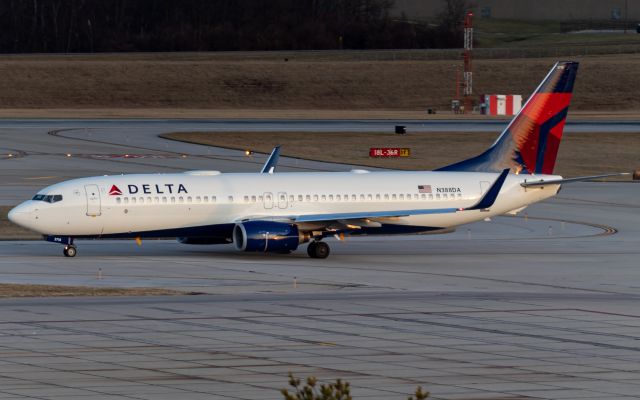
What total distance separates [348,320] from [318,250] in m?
15.7

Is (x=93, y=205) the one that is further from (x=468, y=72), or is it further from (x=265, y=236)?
(x=468, y=72)

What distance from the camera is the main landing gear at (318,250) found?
50500 mm

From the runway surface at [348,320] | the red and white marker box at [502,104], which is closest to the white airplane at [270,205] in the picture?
the runway surface at [348,320]

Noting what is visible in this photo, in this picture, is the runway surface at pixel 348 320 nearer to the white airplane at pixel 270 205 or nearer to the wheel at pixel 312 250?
the wheel at pixel 312 250

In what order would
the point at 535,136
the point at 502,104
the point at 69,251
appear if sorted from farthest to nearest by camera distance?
the point at 502,104, the point at 535,136, the point at 69,251

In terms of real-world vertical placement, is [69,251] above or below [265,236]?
below

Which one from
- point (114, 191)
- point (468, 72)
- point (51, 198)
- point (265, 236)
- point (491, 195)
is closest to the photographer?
point (265, 236)

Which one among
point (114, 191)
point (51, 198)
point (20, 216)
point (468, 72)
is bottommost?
point (20, 216)

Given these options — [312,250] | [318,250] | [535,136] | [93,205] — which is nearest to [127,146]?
[535,136]

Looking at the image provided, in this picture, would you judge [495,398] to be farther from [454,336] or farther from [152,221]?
[152,221]

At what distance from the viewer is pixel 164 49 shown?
7702 inches

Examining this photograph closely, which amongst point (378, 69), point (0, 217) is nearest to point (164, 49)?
point (378, 69)

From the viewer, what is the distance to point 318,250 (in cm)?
5053

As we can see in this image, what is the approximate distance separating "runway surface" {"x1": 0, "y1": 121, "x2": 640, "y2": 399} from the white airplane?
1.13m
